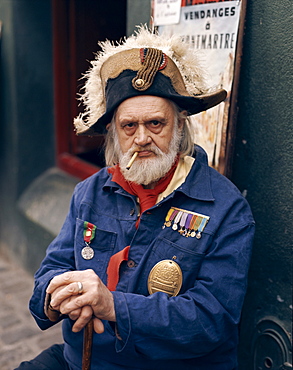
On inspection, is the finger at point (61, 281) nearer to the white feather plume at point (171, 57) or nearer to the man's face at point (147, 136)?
the man's face at point (147, 136)

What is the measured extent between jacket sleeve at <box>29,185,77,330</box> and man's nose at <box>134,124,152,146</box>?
50 cm

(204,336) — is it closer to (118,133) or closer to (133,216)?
(133,216)

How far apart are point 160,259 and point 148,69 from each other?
2.70ft

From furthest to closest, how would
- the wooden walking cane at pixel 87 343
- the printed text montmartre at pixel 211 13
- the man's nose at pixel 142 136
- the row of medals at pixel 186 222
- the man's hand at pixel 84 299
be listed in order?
1. the printed text montmartre at pixel 211 13
2. the man's nose at pixel 142 136
3. the row of medals at pixel 186 222
4. the wooden walking cane at pixel 87 343
5. the man's hand at pixel 84 299

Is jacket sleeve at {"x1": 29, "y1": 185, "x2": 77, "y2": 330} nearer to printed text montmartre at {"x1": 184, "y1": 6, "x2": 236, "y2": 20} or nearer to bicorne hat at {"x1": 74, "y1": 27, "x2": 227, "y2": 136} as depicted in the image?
bicorne hat at {"x1": 74, "y1": 27, "x2": 227, "y2": 136}

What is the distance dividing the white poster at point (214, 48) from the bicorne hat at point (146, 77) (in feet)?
1.09

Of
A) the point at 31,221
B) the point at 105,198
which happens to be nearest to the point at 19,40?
the point at 31,221

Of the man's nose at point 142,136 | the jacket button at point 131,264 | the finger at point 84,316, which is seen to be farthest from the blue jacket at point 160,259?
the man's nose at point 142,136

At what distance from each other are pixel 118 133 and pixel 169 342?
37.6 inches

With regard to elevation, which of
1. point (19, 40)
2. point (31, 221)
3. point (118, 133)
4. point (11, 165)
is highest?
point (19, 40)

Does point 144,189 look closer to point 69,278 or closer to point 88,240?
point 88,240

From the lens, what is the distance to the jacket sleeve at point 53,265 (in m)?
Result: 1.89

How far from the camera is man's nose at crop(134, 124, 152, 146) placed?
189cm

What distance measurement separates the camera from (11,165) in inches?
177
